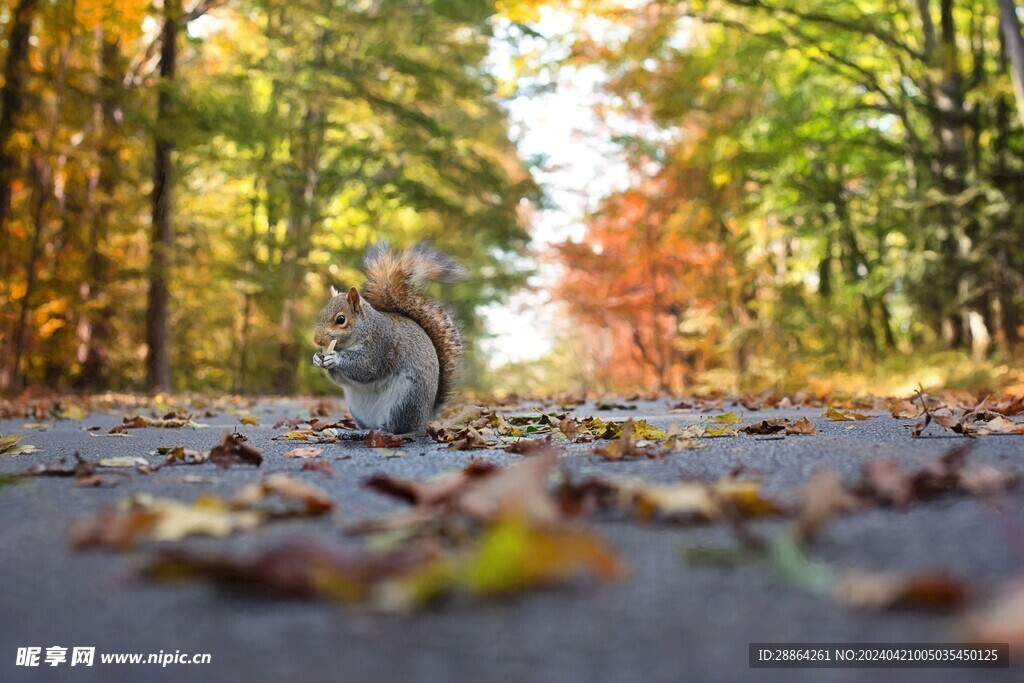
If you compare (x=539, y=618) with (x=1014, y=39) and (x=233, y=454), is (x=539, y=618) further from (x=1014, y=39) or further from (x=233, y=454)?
(x=1014, y=39)

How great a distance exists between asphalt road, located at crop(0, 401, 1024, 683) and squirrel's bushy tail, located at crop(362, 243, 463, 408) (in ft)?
8.18

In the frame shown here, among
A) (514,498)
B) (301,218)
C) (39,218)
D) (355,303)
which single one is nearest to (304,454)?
(355,303)

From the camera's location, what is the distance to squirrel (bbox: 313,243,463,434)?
11.7 feet

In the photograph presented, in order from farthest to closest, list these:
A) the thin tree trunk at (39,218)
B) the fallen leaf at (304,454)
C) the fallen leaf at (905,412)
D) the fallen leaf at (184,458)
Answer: the thin tree trunk at (39,218) → the fallen leaf at (905,412) → the fallen leaf at (304,454) → the fallen leaf at (184,458)

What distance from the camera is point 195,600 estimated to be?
1.16 meters

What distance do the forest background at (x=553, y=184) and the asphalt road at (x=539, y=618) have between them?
6.60 metres

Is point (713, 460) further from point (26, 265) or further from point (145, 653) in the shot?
point (26, 265)

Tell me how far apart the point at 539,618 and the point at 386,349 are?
103 inches

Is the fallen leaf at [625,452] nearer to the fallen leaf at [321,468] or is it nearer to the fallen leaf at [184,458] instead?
the fallen leaf at [321,468]

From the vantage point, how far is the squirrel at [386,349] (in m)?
3.55

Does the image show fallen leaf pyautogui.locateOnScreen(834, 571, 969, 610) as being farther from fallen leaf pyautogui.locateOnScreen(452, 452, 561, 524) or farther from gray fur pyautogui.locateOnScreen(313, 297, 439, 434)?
gray fur pyautogui.locateOnScreen(313, 297, 439, 434)

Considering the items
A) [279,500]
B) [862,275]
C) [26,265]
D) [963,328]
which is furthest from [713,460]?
[862,275]

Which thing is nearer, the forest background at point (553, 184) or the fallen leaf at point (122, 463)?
the fallen leaf at point (122, 463)

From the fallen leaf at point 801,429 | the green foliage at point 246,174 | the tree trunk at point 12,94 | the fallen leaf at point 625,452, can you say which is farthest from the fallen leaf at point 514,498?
the tree trunk at point 12,94
